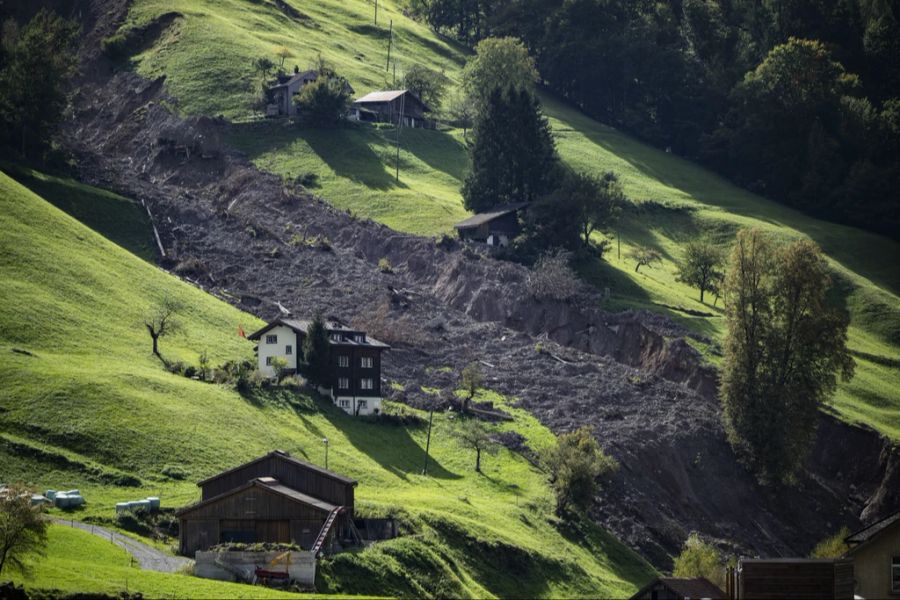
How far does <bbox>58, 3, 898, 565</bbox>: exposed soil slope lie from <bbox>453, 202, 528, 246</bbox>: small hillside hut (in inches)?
165

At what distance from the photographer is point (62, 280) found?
127 m

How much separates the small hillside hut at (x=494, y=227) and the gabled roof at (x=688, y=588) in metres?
82.3

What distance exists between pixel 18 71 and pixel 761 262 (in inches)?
3221

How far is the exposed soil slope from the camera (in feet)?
403

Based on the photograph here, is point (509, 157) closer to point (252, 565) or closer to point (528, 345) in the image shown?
point (528, 345)

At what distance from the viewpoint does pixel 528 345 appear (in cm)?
13888

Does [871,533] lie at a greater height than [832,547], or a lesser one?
greater

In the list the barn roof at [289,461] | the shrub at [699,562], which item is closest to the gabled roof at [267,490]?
the barn roof at [289,461]

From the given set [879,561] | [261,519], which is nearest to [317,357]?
[261,519]

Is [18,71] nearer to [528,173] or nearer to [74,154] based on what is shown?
[74,154]

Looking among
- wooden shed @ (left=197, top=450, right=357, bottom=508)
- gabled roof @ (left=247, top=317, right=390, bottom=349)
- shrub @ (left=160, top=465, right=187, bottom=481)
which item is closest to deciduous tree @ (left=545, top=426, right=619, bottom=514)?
gabled roof @ (left=247, top=317, right=390, bottom=349)

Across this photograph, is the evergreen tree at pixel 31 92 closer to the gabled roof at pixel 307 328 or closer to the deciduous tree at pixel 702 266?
the gabled roof at pixel 307 328

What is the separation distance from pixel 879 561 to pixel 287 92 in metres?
138

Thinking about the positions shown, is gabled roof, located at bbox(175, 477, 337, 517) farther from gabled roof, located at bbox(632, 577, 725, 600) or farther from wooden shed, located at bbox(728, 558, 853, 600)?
wooden shed, located at bbox(728, 558, 853, 600)
